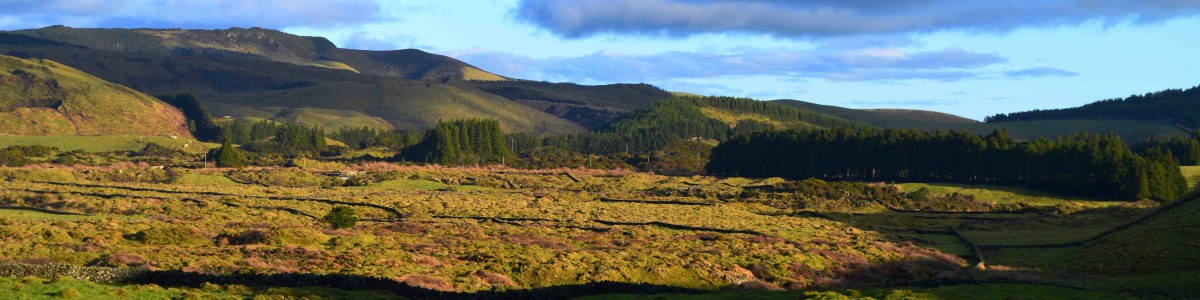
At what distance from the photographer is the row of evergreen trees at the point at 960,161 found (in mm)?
117375

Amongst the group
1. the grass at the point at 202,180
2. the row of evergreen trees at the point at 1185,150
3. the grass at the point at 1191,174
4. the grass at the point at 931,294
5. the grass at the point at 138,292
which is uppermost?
the row of evergreen trees at the point at 1185,150

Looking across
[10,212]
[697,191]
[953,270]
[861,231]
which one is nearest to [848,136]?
[697,191]

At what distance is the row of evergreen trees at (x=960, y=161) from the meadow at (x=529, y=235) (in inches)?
238

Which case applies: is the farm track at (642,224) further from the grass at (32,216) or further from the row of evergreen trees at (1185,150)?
the row of evergreen trees at (1185,150)

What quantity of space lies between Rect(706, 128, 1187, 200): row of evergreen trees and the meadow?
6038mm

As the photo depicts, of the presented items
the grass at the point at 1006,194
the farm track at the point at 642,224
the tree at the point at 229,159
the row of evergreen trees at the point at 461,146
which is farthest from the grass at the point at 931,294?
the row of evergreen trees at the point at 461,146

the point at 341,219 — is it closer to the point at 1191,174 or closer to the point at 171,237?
the point at 171,237

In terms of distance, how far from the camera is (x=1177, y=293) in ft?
145

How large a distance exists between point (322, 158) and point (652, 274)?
13625 cm

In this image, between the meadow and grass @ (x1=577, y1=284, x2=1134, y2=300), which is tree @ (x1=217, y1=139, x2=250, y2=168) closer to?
the meadow

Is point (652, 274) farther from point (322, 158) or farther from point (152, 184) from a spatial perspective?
point (322, 158)

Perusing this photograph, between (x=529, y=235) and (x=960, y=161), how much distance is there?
3148 inches

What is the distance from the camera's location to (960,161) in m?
136

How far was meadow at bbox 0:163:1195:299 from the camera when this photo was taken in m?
46.2
